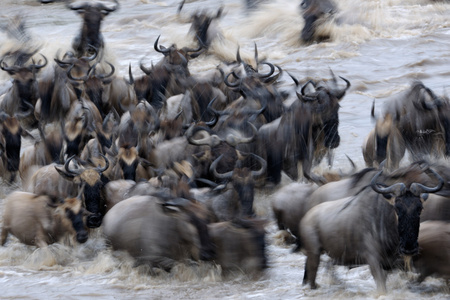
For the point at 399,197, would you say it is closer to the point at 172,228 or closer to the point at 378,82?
the point at 172,228

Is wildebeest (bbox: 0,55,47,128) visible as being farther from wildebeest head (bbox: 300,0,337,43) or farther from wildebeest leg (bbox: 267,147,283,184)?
wildebeest head (bbox: 300,0,337,43)

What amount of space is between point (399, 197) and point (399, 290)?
0.76 metres

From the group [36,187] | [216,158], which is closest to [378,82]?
[216,158]

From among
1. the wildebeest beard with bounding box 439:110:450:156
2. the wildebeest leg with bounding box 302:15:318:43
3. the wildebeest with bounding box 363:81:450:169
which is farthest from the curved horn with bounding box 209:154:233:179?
the wildebeest leg with bounding box 302:15:318:43

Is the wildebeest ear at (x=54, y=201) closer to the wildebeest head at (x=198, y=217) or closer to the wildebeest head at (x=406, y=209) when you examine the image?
the wildebeest head at (x=198, y=217)

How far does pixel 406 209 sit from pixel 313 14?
12.9 metres

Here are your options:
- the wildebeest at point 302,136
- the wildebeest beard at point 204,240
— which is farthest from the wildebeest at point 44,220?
the wildebeest at point 302,136

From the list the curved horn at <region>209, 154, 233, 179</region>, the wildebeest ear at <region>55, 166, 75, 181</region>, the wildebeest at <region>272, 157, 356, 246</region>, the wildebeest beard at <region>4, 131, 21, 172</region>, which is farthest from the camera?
the wildebeest beard at <region>4, 131, 21, 172</region>

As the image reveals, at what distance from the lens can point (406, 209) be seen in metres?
5.57

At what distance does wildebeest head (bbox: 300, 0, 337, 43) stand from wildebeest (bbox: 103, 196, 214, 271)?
454 inches

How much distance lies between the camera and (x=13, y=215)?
24.2ft

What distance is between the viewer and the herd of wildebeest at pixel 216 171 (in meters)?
5.86

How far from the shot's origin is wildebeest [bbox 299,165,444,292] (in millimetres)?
5566

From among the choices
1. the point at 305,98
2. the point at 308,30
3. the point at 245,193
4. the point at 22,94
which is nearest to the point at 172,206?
the point at 245,193
